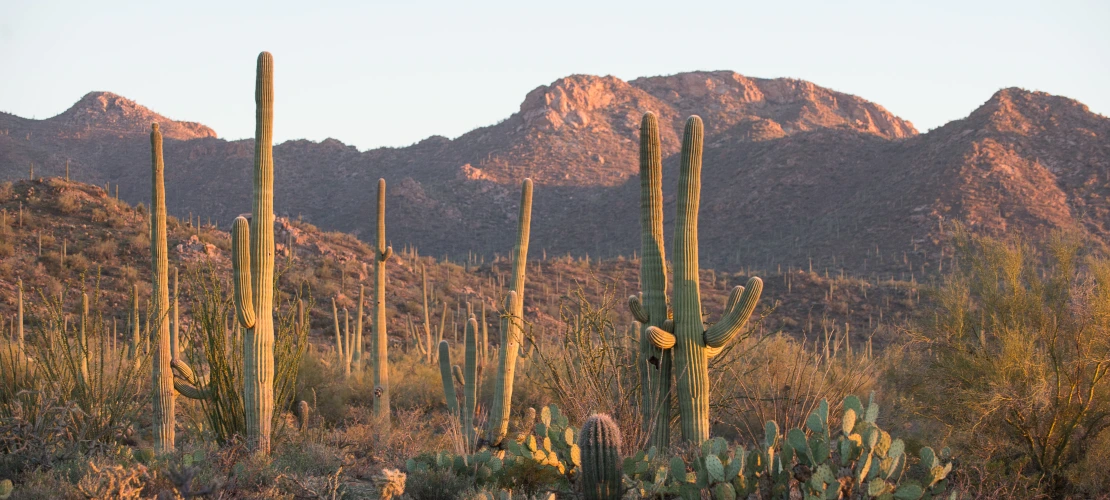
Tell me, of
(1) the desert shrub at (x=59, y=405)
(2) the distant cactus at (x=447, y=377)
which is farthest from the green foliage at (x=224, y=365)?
(2) the distant cactus at (x=447, y=377)

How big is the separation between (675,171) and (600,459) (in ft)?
160

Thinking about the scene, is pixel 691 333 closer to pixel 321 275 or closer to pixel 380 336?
pixel 380 336

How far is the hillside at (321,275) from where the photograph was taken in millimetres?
22625

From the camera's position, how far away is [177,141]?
6375cm

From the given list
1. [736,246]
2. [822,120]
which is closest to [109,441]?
[736,246]

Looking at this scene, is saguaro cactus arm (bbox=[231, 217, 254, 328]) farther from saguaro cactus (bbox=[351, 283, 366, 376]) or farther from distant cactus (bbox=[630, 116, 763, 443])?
saguaro cactus (bbox=[351, 283, 366, 376])

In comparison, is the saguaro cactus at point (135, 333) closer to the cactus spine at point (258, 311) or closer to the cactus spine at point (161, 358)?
the cactus spine at point (161, 358)

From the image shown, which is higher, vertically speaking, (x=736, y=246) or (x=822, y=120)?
(x=822, y=120)

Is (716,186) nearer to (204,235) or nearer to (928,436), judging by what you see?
(204,235)

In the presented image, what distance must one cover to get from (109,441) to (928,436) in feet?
27.6

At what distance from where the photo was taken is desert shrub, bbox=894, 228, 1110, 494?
29.7 feet

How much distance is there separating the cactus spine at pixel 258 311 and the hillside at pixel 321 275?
11.9 m

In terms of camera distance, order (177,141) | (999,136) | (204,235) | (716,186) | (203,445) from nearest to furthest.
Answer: (203,445) → (204,235) → (999,136) → (716,186) → (177,141)

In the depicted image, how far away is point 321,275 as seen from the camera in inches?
1133
